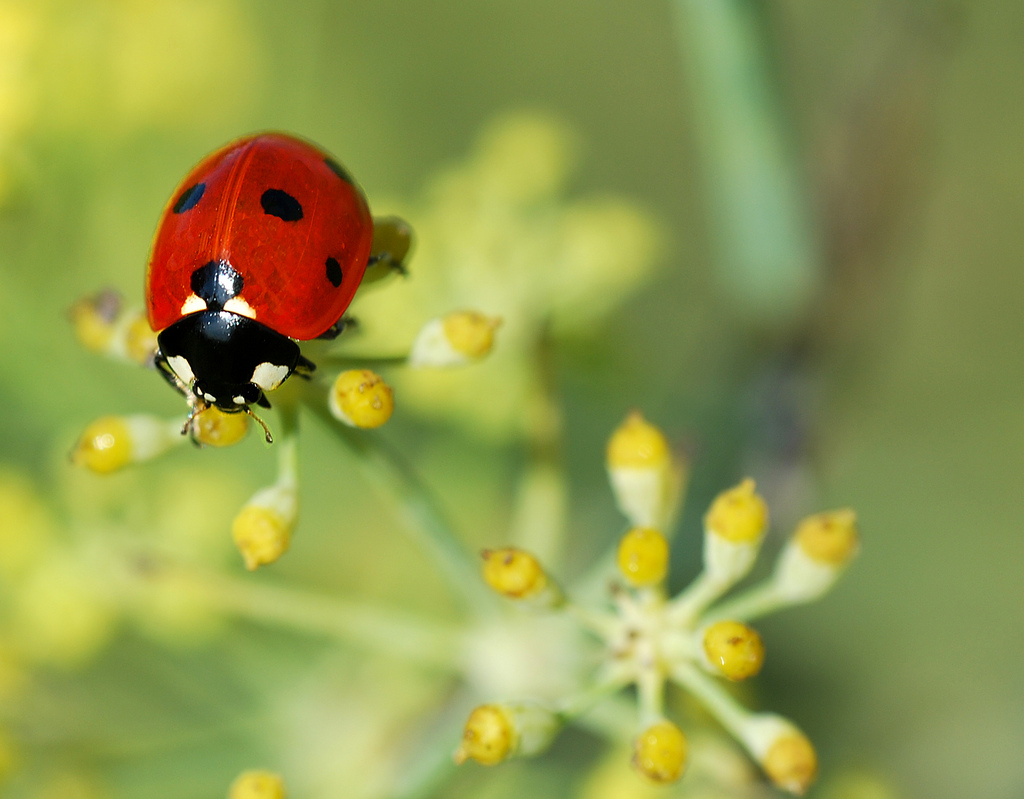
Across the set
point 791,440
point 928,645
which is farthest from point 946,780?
point 791,440

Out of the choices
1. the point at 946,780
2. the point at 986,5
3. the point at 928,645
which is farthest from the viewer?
the point at 986,5

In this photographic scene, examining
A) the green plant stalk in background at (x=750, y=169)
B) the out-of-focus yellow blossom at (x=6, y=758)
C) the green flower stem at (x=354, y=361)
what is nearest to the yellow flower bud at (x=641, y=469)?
the green flower stem at (x=354, y=361)

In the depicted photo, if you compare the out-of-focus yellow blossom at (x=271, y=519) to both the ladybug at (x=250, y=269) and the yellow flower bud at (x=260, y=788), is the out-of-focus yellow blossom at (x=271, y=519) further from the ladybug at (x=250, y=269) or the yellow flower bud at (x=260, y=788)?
the yellow flower bud at (x=260, y=788)

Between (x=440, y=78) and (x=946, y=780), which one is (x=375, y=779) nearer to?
(x=946, y=780)

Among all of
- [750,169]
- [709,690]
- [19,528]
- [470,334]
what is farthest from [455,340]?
[19,528]

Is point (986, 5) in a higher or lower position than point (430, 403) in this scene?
higher

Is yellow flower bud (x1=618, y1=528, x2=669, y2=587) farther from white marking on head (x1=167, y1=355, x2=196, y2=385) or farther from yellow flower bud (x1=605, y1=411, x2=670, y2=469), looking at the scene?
white marking on head (x1=167, y1=355, x2=196, y2=385)

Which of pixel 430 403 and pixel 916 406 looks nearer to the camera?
pixel 430 403
